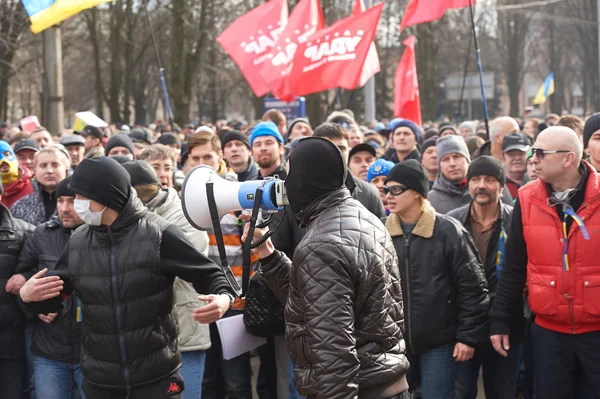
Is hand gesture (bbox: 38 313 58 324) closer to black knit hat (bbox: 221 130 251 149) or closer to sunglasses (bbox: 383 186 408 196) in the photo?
sunglasses (bbox: 383 186 408 196)

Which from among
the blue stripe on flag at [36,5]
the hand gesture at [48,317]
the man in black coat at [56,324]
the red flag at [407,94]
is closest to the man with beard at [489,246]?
the man in black coat at [56,324]

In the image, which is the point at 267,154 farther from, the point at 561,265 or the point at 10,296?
the point at 561,265

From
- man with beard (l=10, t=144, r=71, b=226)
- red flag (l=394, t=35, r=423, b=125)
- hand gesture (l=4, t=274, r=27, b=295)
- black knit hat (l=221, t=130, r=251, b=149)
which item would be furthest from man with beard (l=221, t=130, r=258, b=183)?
red flag (l=394, t=35, r=423, b=125)

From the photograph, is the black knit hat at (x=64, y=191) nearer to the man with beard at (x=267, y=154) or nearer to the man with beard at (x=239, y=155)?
the man with beard at (x=267, y=154)

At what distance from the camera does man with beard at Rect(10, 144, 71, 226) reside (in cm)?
622

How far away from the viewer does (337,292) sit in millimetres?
3115

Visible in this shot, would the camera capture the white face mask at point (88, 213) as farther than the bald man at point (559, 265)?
No

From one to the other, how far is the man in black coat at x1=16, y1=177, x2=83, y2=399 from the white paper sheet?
86 centimetres

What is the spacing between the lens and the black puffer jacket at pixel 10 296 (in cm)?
528

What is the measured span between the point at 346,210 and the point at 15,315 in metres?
2.87

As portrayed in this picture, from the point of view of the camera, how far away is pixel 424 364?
5.27m

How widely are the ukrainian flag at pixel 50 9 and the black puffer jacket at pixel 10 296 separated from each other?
14.8 ft

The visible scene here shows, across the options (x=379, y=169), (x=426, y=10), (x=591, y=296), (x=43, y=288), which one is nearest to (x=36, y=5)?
(x=426, y=10)

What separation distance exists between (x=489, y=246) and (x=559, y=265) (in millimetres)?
1014
